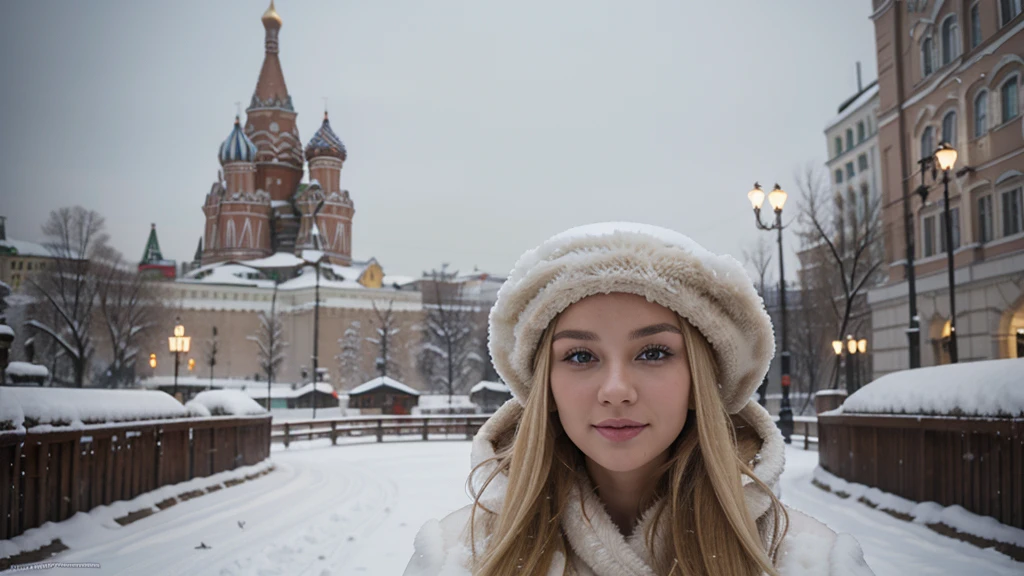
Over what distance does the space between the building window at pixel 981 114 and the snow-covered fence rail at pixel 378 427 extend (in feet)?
59.4

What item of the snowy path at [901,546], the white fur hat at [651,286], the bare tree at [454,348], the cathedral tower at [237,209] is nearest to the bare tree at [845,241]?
the snowy path at [901,546]

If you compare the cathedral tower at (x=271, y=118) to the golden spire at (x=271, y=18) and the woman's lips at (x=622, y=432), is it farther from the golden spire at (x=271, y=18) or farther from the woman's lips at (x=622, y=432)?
the woman's lips at (x=622, y=432)

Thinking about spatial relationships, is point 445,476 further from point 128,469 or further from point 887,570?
point 887,570

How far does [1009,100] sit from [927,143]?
305 cm

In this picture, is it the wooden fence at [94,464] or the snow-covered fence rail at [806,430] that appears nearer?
the wooden fence at [94,464]

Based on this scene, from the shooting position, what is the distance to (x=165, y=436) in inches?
373

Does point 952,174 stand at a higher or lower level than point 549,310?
higher

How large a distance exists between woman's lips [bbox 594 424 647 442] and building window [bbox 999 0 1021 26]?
9.23m

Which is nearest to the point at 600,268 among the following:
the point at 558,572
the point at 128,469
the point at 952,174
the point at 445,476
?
the point at 558,572

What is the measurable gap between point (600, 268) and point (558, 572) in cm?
72

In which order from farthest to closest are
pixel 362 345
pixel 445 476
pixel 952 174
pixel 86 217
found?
pixel 362 345, pixel 86 217, pixel 445 476, pixel 952 174

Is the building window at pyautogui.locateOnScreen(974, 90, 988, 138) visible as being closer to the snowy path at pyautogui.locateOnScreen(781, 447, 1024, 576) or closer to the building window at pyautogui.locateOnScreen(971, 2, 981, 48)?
the building window at pyautogui.locateOnScreen(971, 2, 981, 48)

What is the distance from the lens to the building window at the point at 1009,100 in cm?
915

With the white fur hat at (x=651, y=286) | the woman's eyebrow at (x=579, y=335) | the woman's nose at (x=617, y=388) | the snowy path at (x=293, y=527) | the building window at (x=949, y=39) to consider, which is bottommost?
the snowy path at (x=293, y=527)
